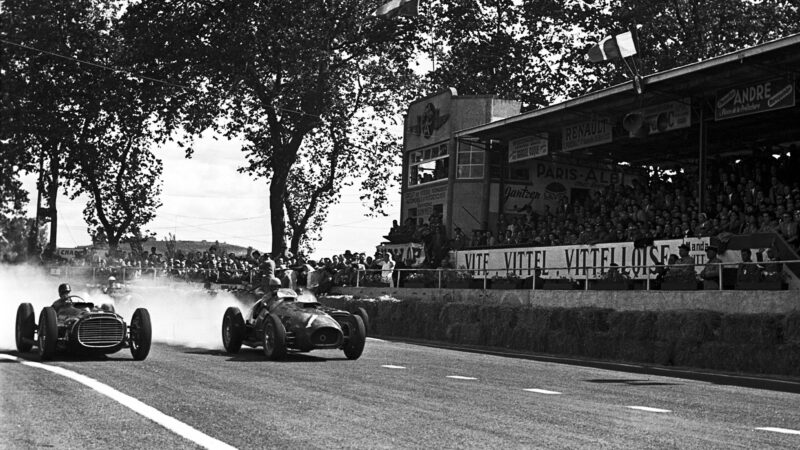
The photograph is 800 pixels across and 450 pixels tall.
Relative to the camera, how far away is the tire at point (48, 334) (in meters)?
15.0

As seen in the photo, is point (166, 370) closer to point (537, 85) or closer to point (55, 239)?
point (537, 85)

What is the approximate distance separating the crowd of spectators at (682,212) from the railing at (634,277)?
1.23m

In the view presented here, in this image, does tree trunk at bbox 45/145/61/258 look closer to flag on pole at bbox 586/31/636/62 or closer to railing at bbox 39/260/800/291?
railing at bbox 39/260/800/291

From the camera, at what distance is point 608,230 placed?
2722 cm

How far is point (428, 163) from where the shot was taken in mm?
42375

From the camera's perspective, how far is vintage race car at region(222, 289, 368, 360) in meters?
16.6

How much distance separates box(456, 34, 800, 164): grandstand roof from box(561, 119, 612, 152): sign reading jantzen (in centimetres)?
33

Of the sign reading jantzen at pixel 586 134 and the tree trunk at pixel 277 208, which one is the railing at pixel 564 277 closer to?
the sign reading jantzen at pixel 586 134

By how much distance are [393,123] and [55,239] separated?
2003 cm

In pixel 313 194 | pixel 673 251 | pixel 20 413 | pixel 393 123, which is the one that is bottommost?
pixel 20 413

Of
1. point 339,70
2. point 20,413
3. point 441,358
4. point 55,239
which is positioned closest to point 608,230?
point 441,358

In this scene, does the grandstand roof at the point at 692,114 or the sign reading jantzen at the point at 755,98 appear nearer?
the grandstand roof at the point at 692,114

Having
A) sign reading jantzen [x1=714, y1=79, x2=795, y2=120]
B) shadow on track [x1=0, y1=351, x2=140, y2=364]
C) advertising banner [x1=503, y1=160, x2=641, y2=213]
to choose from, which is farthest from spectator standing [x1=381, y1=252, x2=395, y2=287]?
shadow on track [x1=0, y1=351, x2=140, y2=364]

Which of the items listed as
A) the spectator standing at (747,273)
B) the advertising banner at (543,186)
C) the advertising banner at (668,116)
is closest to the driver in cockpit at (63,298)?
the spectator standing at (747,273)
